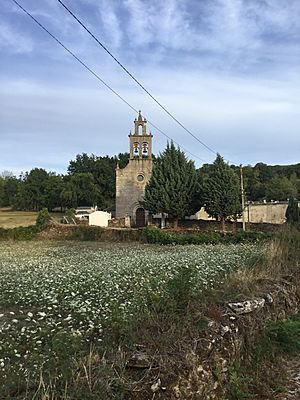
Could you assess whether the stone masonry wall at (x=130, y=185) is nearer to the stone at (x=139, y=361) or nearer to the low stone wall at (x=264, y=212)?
the low stone wall at (x=264, y=212)

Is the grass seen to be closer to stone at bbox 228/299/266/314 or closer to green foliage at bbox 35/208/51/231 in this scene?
stone at bbox 228/299/266/314

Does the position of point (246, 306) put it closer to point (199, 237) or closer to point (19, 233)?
point (199, 237)

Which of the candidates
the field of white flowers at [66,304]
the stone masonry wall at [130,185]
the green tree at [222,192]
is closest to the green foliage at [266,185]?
the stone masonry wall at [130,185]

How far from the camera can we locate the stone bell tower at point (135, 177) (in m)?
51.5

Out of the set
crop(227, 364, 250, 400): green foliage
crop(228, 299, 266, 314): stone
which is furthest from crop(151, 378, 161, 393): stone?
crop(228, 299, 266, 314): stone

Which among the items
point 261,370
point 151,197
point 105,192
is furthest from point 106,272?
point 105,192

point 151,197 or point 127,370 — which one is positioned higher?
point 151,197

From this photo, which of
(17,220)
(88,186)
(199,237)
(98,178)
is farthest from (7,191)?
(199,237)

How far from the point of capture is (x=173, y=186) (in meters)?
40.7

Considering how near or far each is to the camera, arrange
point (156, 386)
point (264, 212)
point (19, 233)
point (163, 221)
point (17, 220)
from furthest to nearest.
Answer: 1. point (17, 220)
2. point (264, 212)
3. point (163, 221)
4. point (19, 233)
5. point (156, 386)

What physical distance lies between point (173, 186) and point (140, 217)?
11984 millimetres

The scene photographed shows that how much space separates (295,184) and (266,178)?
1595 centimetres

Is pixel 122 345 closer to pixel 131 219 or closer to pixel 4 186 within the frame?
pixel 131 219

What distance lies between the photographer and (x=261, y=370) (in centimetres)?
552
